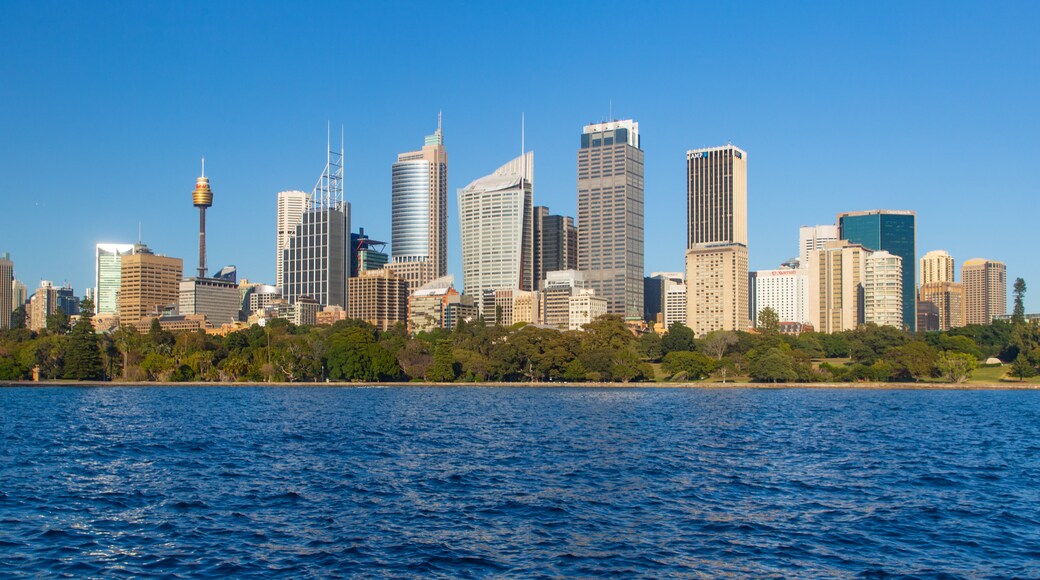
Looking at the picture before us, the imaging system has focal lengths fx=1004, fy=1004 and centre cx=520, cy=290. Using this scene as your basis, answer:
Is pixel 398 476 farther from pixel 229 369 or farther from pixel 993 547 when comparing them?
pixel 229 369

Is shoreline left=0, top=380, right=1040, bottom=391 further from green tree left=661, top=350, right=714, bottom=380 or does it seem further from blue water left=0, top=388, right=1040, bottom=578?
blue water left=0, top=388, right=1040, bottom=578

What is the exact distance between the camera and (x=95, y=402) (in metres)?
121

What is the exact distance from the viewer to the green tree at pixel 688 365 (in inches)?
7279

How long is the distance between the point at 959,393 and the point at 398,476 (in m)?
125

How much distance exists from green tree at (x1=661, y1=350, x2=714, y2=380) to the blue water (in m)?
99.1

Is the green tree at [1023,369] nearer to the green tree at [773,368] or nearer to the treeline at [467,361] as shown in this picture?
the treeline at [467,361]

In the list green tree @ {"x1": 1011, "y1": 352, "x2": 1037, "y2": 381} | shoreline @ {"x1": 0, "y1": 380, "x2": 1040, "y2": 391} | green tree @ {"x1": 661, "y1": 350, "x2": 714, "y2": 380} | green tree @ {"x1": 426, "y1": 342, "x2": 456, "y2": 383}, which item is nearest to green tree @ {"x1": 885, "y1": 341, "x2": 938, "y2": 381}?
shoreline @ {"x1": 0, "y1": 380, "x2": 1040, "y2": 391}

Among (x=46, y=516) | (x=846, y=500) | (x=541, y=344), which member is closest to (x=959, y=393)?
(x=541, y=344)

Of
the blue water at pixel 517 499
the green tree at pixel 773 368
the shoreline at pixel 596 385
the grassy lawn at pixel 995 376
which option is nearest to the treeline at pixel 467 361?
the green tree at pixel 773 368

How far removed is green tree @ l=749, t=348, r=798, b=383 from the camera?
176 meters

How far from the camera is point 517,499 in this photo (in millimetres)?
43594

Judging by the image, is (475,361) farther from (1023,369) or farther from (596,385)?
(1023,369)

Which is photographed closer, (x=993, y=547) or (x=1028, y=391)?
(x=993, y=547)

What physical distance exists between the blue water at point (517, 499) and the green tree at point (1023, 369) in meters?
101
